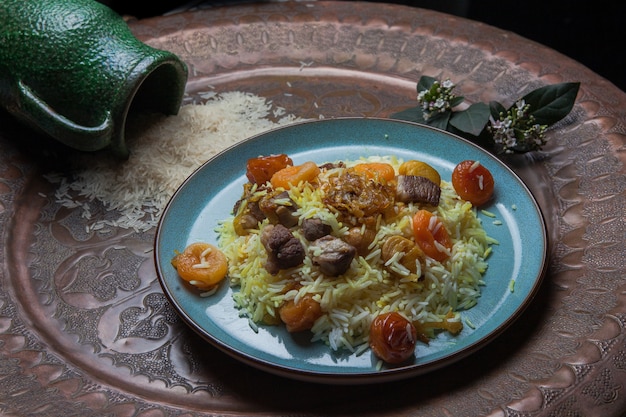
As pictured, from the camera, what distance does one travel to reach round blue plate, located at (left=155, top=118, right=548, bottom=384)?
1.55 m

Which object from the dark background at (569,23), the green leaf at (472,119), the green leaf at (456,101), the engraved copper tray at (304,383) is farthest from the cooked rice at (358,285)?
the dark background at (569,23)

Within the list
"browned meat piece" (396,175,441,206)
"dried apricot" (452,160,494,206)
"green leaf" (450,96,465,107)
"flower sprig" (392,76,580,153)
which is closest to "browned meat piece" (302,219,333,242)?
"browned meat piece" (396,175,441,206)

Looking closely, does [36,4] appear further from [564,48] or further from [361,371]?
[564,48]

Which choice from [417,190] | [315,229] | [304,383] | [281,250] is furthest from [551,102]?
[304,383]

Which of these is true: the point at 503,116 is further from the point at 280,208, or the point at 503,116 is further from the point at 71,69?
the point at 71,69

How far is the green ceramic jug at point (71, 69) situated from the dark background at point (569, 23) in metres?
2.25

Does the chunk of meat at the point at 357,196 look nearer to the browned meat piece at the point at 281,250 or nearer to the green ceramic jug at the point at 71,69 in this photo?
the browned meat piece at the point at 281,250

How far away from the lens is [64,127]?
2.18 metres

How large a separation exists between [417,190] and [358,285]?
36 cm

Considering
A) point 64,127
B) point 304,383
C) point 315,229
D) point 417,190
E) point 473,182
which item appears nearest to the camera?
point 304,383

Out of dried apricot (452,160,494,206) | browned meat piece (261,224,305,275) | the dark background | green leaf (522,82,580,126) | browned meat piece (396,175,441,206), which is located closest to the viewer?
browned meat piece (261,224,305,275)

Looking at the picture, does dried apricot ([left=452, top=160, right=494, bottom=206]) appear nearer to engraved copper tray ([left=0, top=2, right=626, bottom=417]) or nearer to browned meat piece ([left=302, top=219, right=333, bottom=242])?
engraved copper tray ([left=0, top=2, right=626, bottom=417])

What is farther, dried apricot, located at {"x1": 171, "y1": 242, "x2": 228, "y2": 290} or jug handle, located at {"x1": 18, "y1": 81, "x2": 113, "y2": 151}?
jug handle, located at {"x1": 18, "y1": 81, "x2": 113, "y2": 151}

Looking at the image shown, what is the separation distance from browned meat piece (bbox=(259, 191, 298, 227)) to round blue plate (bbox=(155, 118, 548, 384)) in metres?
0.25
